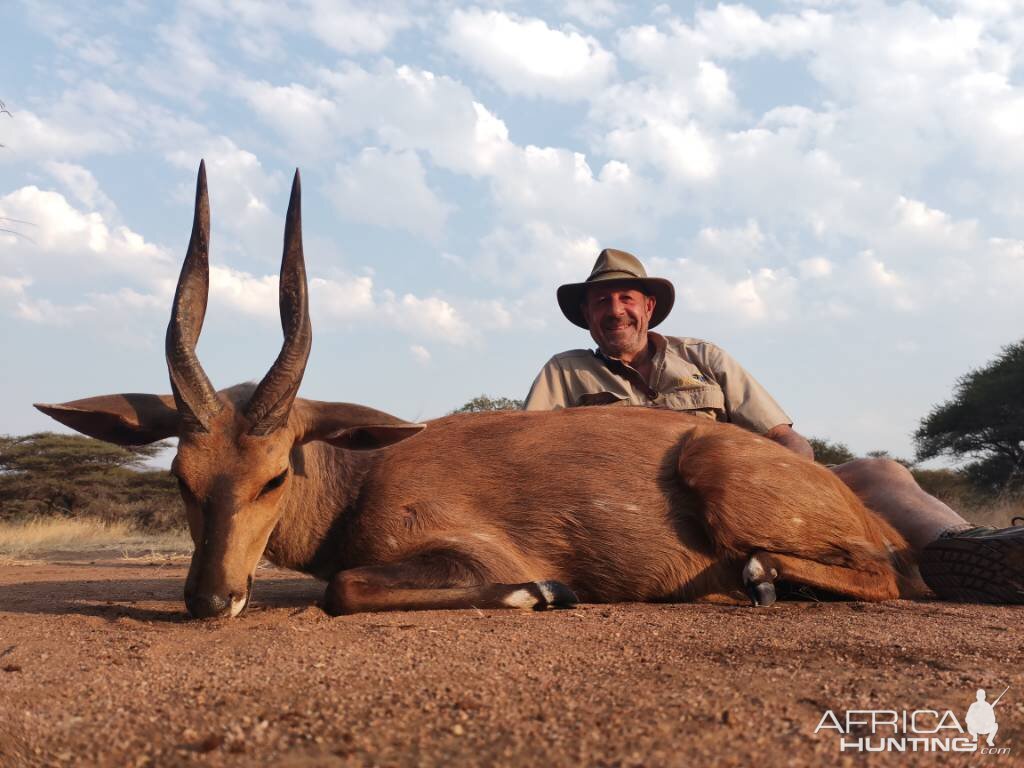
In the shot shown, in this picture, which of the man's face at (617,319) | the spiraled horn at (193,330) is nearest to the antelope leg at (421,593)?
the spiraled horn at (193,330)

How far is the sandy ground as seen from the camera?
197 cm

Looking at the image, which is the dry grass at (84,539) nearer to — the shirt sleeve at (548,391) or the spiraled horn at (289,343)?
the shirt sleeve at (548,391)

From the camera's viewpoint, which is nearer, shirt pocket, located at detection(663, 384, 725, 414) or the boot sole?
the boot sole

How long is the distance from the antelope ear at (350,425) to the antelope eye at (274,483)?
0.32 metres

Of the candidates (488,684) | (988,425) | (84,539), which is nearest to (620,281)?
(488,684)

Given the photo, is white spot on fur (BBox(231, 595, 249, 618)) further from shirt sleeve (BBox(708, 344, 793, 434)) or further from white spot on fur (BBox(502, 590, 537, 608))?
shirt sleeve (BBox(708, 344, 793, 434))

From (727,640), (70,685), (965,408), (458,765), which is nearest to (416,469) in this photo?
(727,640)

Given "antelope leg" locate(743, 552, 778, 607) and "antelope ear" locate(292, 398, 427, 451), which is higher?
"antelope ear" locate(292, 398, 427, 451)

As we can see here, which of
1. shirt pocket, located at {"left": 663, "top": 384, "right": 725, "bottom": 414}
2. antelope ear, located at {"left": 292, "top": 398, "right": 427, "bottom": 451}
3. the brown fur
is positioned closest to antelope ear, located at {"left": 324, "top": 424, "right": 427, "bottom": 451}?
antelope ear, located at {"left": 292, "top": 398, "right": 427, "bottom": 451}

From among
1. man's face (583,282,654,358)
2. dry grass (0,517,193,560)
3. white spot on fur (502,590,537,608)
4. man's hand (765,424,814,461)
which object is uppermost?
man's face (583,282,654,358)

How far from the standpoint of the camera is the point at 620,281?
7164mm

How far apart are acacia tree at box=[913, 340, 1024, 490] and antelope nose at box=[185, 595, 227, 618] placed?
1888cm

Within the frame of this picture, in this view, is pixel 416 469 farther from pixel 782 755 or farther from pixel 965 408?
pixel 965 408

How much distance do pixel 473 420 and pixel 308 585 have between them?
1.95 m
